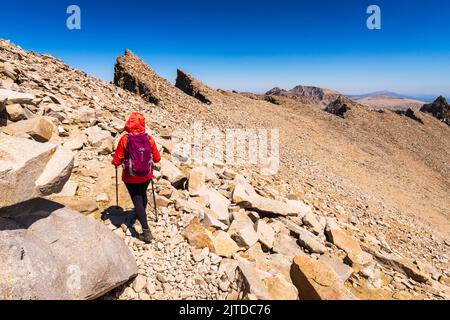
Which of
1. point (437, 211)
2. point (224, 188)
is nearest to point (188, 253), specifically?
point (224, 188)

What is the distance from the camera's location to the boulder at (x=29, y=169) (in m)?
4.44

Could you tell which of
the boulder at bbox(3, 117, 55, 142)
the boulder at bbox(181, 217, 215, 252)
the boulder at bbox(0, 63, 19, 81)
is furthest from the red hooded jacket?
the boulder at bbox(0, 63, 19, 81)

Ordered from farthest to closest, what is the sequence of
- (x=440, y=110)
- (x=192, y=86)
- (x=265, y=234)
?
1. (x=440, y=110)
2. (x=192, y=86)
3. (x=265, y=234)

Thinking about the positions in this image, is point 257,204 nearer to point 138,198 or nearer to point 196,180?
point 196,180

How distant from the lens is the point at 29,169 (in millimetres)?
4691

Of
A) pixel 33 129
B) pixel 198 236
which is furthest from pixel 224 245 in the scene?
pixel 33 129

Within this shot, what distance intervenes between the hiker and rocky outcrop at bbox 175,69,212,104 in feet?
69.8

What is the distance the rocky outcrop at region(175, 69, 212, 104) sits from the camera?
2755cm

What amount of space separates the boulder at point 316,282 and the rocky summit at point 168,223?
0.08ft

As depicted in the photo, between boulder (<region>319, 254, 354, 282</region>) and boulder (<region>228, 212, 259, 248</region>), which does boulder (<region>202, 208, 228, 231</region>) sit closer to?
boulder (<region>228, 212, 259, 248</region>)

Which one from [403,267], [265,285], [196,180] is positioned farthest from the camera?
[196,180]

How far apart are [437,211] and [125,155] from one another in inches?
983

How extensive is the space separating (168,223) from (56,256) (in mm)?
2780

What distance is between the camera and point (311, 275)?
233 inches
